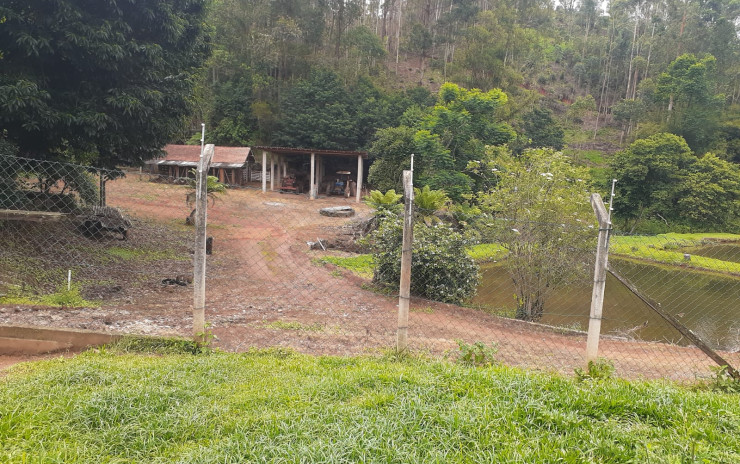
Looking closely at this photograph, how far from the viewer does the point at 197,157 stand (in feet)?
101

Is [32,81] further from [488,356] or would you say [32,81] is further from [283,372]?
[488,356]

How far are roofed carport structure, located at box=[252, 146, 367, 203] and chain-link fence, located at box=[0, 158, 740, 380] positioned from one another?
38.0 feet

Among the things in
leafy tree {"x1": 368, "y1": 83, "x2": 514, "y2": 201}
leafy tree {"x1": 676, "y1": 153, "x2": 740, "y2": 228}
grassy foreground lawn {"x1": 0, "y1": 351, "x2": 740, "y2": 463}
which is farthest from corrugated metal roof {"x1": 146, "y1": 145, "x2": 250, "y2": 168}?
leafy tree {"x1": 676, "y1": 153, "x2": 740, "y2": 228}

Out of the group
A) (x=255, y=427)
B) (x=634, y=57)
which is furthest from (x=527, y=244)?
(x=634, y=57)

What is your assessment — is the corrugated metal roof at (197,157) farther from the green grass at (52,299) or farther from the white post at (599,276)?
the white post at (599,276)

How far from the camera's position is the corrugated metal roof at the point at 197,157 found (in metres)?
29.7

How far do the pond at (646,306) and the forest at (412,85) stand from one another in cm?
602

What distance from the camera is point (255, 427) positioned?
2.81 metres

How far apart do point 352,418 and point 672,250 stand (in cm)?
2589

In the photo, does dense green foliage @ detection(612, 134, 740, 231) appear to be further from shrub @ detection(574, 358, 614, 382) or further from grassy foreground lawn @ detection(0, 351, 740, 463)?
grassy foreground lawn @ detection(0, 351, 740, 463)

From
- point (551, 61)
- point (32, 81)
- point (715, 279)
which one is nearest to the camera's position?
point (32, 81)

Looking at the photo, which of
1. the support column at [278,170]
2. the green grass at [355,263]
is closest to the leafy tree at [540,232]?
the green grass at [355,263]

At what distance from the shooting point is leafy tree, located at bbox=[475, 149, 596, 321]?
938 centimetres

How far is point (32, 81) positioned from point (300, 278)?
708 cm
